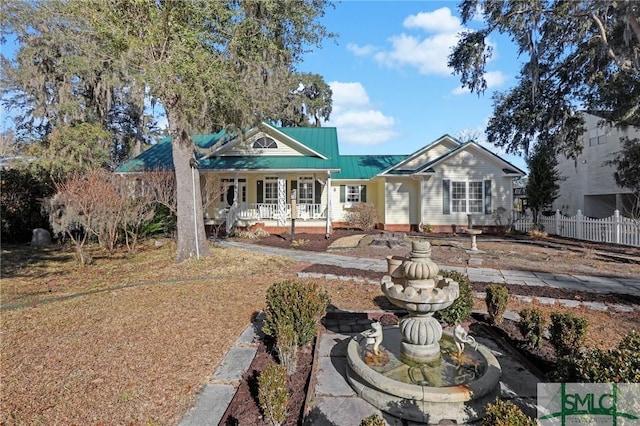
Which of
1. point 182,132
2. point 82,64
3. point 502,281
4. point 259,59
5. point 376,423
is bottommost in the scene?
point 502,281

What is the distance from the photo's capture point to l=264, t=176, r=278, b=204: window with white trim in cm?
1781

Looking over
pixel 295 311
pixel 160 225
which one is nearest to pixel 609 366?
pixel 295 311

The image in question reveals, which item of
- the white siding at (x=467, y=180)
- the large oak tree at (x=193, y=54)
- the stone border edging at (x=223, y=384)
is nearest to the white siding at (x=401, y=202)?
the white siding at (x=467, y=180)

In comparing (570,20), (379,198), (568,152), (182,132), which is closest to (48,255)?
(182,132)

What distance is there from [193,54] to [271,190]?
1042 centimetres

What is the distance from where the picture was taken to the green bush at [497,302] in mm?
4711

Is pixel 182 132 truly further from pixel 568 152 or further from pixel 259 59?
pixel 568 152

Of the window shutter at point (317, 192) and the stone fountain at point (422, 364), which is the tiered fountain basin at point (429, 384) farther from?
the window shutter at point (317, 192)

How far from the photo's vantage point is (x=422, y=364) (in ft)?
10.7

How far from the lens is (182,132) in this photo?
364 inches

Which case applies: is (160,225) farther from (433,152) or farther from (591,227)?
(591,227)

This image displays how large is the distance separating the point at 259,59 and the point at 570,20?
13.9 metres

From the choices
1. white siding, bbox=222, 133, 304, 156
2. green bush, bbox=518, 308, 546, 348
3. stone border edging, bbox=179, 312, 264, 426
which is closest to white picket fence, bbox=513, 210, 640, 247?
green bush, bbox=518, 308, 546, 348

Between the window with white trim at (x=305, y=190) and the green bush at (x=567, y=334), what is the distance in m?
14.8
